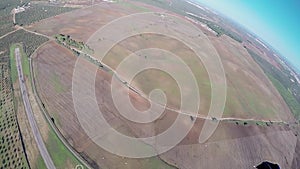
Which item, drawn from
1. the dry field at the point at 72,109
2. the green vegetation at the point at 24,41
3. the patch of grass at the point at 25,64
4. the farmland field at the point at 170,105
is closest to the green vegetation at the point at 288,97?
the farmland field at the point at 170,105

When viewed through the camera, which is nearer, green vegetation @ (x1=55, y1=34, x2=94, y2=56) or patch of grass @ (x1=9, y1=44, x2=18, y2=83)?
patch of grass @ (x1=9, y1=44, x2=18, y2=83)

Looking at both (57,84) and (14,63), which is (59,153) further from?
(14,63)

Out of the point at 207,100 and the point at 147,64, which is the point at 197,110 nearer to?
the point at 207,100

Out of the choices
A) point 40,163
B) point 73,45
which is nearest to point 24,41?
point 73,45

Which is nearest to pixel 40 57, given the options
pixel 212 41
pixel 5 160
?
pixel 5 160

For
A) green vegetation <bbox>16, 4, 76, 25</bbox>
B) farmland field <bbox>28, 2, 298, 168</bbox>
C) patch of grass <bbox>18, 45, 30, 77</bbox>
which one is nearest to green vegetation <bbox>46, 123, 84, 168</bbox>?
farmland field <bbox>28, 2, 298, 168</bbox>

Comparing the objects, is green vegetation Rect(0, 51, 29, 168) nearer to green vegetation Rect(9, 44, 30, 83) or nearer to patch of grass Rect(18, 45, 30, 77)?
green vegetation Rect(9, 44, 30, 83)
